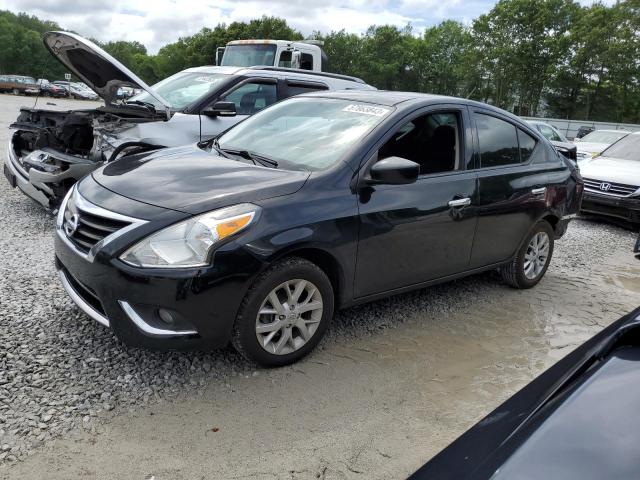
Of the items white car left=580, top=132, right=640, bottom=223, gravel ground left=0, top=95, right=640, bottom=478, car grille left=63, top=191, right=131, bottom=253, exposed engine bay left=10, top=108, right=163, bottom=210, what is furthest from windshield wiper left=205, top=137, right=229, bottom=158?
white car left=580, top=132, right=640, bottom=223

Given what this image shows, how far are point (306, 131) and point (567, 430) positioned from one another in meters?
2.94

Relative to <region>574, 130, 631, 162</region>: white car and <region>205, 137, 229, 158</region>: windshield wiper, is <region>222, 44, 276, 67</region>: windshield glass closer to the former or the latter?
<region>574, 130, 631, 162</region>: white car

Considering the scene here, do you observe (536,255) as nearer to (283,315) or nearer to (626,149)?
(283,315)

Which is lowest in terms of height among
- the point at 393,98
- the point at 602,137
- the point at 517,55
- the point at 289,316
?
the point at 289,316

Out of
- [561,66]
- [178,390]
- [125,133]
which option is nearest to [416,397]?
[178,390]

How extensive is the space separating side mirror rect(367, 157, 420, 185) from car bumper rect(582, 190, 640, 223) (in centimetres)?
650

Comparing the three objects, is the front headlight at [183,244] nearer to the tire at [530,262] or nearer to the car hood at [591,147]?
the tire at [530,262]

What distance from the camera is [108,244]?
2898mm

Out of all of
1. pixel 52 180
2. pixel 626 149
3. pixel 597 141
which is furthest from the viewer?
pixel 597 141

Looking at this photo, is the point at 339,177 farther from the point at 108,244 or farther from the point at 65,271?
the point at 65,271

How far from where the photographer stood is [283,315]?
317 centimetres

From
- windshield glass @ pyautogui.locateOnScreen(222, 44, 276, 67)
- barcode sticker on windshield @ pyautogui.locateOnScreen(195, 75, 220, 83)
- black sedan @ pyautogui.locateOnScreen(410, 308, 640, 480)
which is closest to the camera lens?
black sedan @ pyautogui.locateOnScreen(410, 308, 640, 480)

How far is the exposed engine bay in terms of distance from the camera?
18.3 feet

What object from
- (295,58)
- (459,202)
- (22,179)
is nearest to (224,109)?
(22,179)
